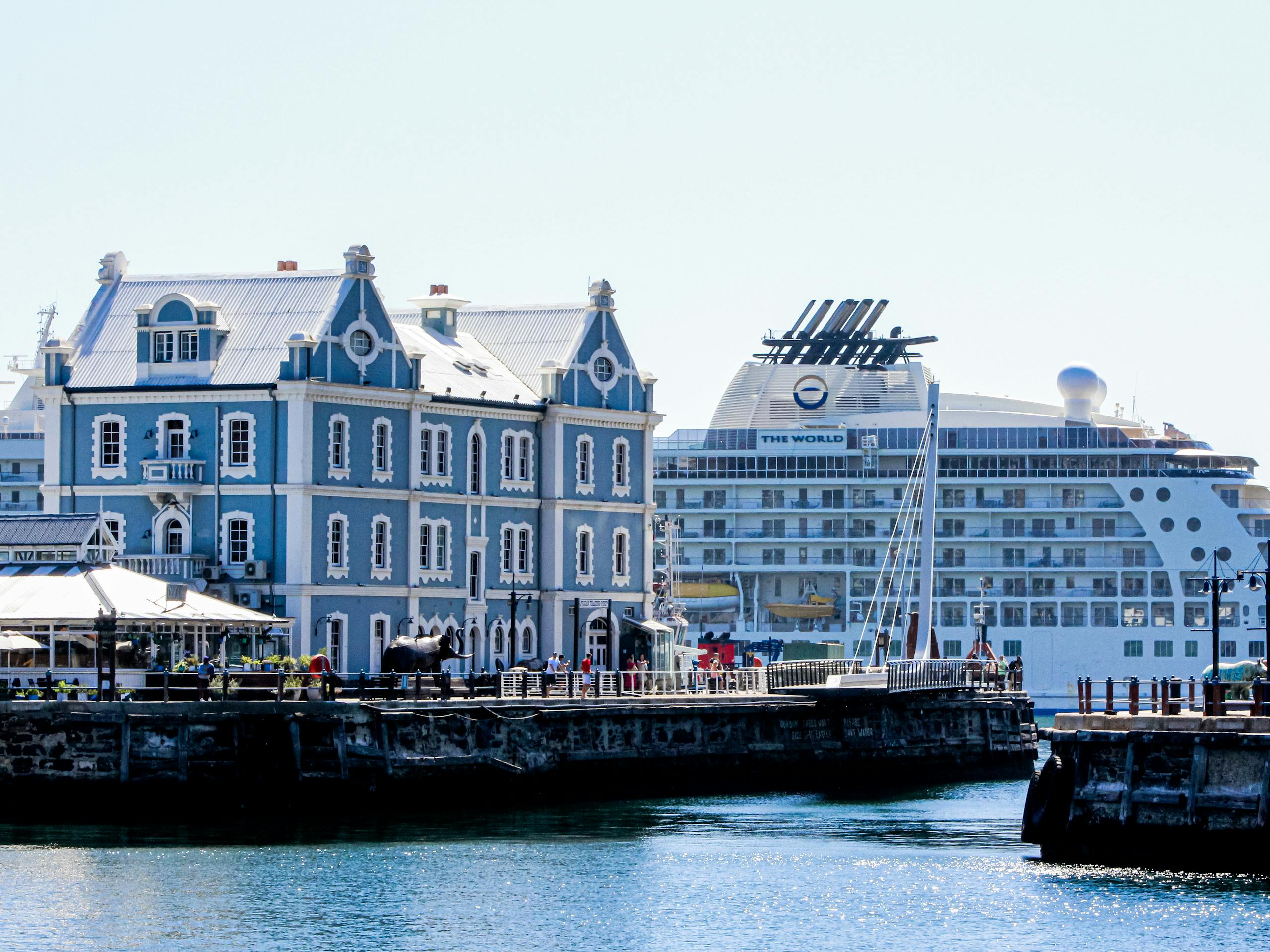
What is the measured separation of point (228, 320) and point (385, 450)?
6640 millimetres

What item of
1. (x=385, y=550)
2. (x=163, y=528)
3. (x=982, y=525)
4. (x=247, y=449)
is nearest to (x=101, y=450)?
(x=163, y=528)

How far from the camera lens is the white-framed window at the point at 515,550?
8656cm

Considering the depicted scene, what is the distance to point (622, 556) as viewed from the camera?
3575 inches

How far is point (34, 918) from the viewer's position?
154 feet

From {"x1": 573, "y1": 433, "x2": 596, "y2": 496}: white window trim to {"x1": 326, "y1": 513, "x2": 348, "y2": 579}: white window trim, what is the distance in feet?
36.7

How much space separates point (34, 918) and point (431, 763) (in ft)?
69.1

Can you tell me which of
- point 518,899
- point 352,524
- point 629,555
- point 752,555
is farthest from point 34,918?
point 752,555

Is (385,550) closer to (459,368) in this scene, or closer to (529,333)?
(459,368)

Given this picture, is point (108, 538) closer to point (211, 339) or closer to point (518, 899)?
point (211, 339)

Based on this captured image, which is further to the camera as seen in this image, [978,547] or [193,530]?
[978,547]

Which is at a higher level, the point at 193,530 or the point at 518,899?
the point at 193,530

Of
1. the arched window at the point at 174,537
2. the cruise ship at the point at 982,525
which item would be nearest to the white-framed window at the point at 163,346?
the arched window at the point at 174,537

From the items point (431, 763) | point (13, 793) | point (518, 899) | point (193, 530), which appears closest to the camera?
point (518, 899)

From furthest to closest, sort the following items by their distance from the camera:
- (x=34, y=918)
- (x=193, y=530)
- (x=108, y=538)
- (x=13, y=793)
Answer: (x=193, y=530) → (x=108, y=538) → (x=13, y=793) → (x=34, y=918)
